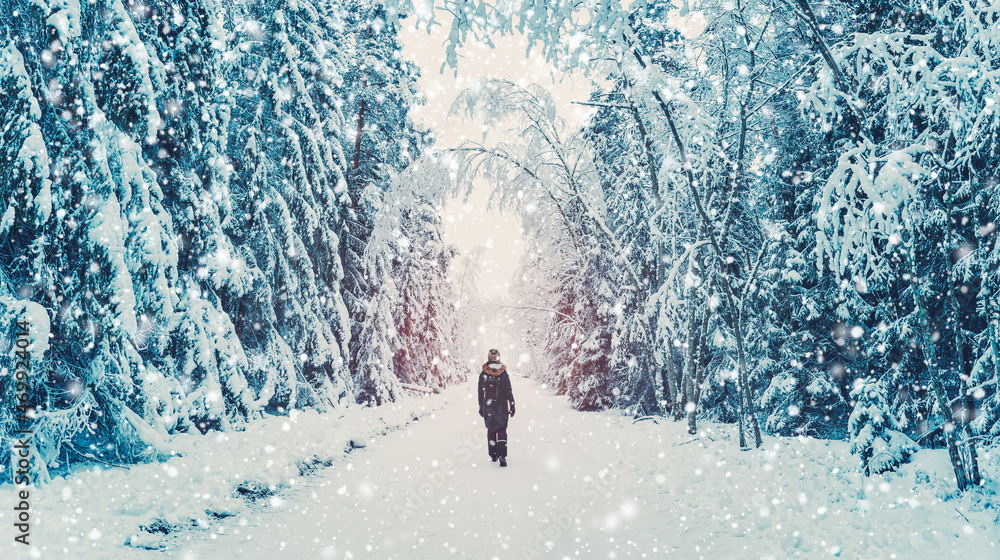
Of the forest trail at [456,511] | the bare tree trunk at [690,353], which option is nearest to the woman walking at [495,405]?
the forest trail at [456,511]

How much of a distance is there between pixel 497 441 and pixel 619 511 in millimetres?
3402

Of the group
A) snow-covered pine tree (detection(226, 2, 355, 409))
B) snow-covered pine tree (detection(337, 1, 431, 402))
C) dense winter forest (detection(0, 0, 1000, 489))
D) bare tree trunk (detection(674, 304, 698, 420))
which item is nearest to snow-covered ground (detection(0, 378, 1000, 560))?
dense winter forest (detection(0, 0, 1000, 489))

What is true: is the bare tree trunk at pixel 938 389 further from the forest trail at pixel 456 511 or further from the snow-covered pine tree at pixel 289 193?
the snow-covered pine tree at pixel 289 193

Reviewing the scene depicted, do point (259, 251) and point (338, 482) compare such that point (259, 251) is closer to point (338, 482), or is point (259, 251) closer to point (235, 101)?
point (235, 101)

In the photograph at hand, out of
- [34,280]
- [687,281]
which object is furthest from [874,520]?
[34,280]

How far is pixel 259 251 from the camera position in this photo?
13.1m

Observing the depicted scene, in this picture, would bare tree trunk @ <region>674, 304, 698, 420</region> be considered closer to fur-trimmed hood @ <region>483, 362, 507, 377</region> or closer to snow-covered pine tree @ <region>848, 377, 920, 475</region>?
fur-trimmed hood @ <region>483, 362, 507, 377</region>

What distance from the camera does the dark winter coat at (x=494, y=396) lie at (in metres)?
9.12

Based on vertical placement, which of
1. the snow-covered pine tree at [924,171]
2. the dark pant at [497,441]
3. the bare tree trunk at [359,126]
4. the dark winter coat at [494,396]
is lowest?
the dark pant at [497,441]

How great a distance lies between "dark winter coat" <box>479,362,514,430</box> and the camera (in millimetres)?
9117

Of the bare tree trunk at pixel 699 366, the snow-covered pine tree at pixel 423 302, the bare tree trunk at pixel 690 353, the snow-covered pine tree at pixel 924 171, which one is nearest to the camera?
the snow-covered pine tree at pixel 924 171

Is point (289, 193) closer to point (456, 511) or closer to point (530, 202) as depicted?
point (530, 202)

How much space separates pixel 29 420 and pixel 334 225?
10.9m

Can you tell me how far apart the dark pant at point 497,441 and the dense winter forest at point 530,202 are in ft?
12.3
